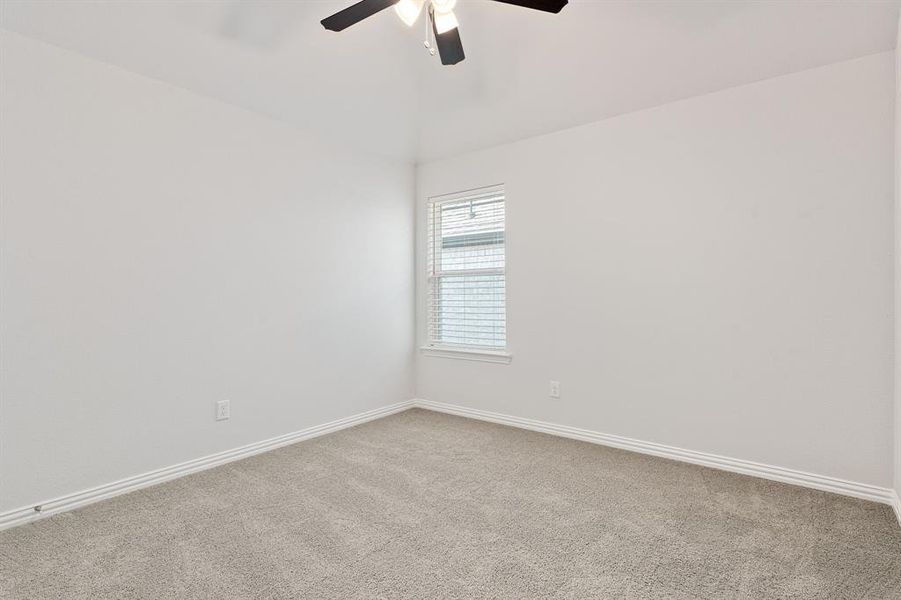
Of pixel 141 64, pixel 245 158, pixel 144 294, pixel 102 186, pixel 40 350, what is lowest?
pixel 40 350

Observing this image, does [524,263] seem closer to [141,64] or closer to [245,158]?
[245,158]

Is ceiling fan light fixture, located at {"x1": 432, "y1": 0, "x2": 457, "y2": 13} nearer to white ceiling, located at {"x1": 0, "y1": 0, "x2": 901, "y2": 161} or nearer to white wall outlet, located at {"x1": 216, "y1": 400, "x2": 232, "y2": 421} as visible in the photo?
white ceiling, located at {"x1": 0, "y1": 0, "x2": 901, "y2": 161}

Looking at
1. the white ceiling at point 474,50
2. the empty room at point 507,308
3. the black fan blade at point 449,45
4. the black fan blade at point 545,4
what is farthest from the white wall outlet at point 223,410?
the black fan blade at point 545,4

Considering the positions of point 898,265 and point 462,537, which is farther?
point 898,265

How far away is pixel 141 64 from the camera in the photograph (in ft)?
8.13

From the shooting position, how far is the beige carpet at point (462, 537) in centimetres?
165

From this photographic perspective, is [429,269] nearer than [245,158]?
No

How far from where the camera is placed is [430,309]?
14.2ft

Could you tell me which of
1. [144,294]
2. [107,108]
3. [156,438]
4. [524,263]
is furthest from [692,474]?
[107,108]

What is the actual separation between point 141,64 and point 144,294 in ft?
4.13

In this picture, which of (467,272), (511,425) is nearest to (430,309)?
(467,272)

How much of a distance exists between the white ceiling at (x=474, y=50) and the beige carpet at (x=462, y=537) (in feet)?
7.69

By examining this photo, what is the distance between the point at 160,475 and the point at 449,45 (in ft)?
9.13

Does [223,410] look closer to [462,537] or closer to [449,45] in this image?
[462,537]
